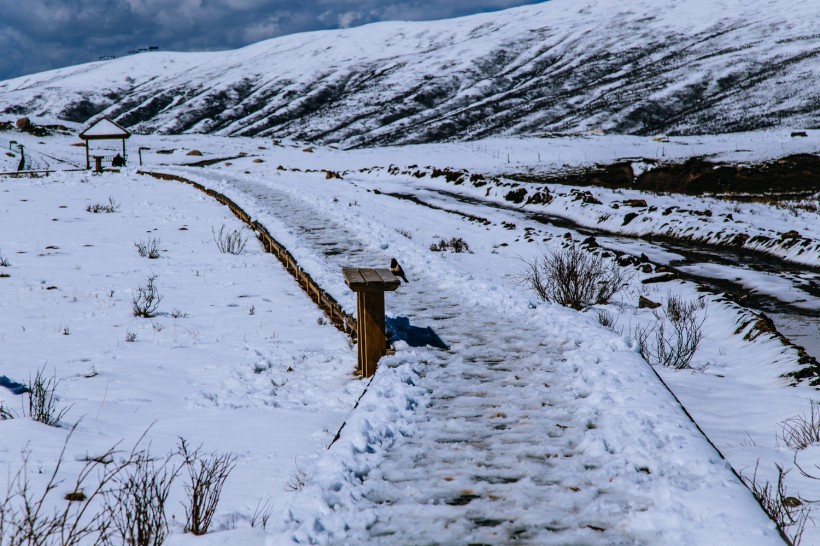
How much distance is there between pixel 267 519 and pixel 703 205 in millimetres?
19781

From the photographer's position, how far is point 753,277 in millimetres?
11125

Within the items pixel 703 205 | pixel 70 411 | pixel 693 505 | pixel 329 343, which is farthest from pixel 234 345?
pixel 703 205

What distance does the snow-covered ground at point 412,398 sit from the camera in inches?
126

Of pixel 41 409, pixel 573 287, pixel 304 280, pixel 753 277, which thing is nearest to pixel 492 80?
pixel 753 277

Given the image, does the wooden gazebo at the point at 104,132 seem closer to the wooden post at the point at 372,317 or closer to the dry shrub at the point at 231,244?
the dry shrub at the point at 231,244

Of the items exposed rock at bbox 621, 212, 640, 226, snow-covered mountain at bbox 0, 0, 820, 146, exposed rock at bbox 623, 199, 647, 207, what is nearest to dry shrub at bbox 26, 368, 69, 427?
exposed rock at bbox 621, 212, 640, 226

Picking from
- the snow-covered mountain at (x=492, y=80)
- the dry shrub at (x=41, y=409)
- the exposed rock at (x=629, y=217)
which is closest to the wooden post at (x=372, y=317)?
the dry shrub at (x=41, y=409)

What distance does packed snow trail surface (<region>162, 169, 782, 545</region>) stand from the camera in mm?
3039

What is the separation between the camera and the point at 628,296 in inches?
400

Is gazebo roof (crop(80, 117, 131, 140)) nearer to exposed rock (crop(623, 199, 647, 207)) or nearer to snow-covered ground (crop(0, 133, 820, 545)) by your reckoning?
snow-covered ground (crop(0, 133, 820, 545))

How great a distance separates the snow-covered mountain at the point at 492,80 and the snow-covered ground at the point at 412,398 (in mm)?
78288

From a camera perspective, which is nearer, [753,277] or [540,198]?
[753,277]

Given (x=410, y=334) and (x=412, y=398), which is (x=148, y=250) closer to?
(x=410, y=334)

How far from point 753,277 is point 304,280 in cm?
813
